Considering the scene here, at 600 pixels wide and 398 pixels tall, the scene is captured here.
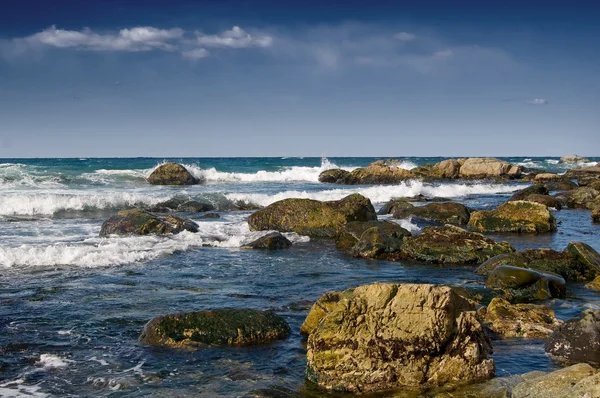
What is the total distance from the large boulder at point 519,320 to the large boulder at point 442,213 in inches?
455

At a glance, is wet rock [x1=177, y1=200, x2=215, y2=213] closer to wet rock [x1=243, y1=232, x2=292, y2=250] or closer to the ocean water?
the ocean water

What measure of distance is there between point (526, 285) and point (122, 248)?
9846mm

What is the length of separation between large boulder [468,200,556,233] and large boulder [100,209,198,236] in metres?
9.61

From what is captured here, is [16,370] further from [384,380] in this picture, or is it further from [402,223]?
[402,223]

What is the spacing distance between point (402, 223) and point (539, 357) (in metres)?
12.5

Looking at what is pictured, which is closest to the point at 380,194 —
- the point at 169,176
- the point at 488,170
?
the point at 169,176

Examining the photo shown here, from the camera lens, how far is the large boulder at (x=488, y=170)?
53250 millimetres

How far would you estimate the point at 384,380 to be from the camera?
616 cm

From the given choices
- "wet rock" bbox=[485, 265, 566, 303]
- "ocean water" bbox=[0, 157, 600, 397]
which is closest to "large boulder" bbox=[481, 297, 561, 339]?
"ocean water" bbox=[0, 157, 600, 397]

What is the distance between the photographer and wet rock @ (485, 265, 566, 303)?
9.98 m

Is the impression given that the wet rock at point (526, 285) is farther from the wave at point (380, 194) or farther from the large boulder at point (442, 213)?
the wave at point (380, 194)

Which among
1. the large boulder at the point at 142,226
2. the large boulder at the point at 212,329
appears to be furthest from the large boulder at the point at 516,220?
the large boulder at the point at 212,329

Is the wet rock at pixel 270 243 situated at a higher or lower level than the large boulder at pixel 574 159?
lower

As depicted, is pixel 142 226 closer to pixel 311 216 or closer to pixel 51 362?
pixel 311 216
